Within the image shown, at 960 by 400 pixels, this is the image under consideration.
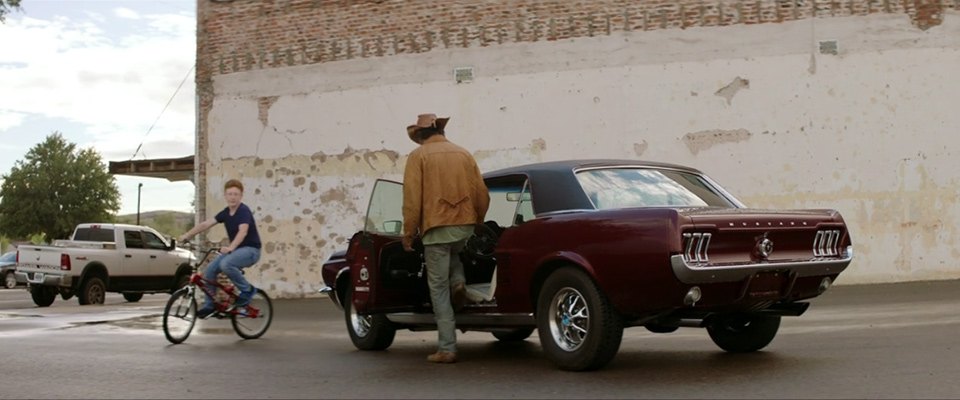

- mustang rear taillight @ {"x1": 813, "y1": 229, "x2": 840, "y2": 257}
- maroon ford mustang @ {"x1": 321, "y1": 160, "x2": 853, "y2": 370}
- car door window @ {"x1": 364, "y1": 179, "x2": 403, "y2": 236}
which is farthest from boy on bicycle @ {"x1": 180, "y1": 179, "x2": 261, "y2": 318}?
mustang rear taillight @ {"x1": 813, "y1": 229, "x2": 840, "y2": 257}

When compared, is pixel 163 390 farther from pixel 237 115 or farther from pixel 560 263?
pixel 237 115

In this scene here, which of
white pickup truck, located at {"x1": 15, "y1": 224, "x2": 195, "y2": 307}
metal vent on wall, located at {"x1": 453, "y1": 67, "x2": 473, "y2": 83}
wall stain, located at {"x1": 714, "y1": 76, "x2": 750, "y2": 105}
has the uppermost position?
metal vent on wall, located at {"x1": 453, "y1": 67, "x2": 473, "y2": 83}

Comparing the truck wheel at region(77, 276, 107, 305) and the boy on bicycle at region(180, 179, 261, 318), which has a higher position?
the boy on bicycle at region(180, 179, 261, 318)

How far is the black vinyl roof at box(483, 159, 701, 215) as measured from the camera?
24.5 ft

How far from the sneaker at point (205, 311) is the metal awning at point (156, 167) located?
15.5 metres

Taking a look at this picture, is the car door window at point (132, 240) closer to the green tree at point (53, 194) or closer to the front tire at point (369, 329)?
the front tire at point (369, 329)

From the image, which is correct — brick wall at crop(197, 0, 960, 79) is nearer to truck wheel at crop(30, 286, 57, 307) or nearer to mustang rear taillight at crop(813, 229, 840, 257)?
truck wheel at crop(30, 286, 57, 307)

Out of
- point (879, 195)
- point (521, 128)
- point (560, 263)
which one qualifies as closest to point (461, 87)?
point (521, 128)

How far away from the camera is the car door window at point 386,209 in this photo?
8672 mm

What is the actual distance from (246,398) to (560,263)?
230 centimetres

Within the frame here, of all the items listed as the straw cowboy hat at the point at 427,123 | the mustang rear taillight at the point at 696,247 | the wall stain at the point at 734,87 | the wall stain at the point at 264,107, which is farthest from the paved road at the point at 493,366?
the wall stain at the point at 264,107

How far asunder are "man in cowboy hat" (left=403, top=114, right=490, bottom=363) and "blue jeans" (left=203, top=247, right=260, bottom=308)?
3.48m

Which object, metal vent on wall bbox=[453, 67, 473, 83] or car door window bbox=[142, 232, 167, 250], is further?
car door window bbox=[142, 232, 167, 250]

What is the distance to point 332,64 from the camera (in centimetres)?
1948
